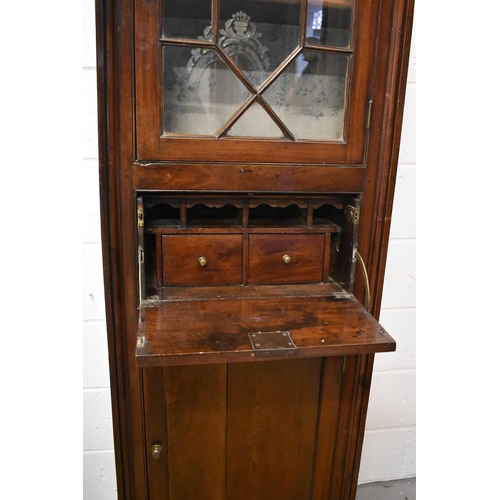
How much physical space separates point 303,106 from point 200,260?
379 millimetres

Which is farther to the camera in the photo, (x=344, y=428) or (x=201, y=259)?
(x=344, y=428)

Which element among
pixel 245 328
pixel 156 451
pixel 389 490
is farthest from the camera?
pixel 389 490

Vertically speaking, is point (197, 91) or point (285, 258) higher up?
point (197, 91)

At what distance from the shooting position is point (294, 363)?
100cm

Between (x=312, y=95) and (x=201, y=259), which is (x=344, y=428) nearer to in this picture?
(x=201, y=259)

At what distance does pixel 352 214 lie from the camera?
0.93m

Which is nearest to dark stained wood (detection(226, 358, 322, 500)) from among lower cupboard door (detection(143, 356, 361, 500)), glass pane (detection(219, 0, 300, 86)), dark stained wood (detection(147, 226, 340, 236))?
lower cupboard door (detection(143, 356, 361, 500))

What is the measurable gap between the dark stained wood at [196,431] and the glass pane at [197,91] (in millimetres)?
518

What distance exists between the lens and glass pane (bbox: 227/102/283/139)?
0.87 meters

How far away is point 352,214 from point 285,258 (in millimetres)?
171

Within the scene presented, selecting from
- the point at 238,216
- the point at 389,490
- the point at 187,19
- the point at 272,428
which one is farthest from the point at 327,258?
the point at 389,490

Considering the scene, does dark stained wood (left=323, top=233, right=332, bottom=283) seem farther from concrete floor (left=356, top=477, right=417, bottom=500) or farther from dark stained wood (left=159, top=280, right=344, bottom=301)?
concrete floor (left=356, top=477, right=417, bottom=500)

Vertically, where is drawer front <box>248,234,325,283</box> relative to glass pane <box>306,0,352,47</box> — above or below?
below

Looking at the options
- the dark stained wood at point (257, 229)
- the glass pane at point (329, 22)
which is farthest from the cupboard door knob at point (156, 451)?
the glass pane at point (329, 22)
